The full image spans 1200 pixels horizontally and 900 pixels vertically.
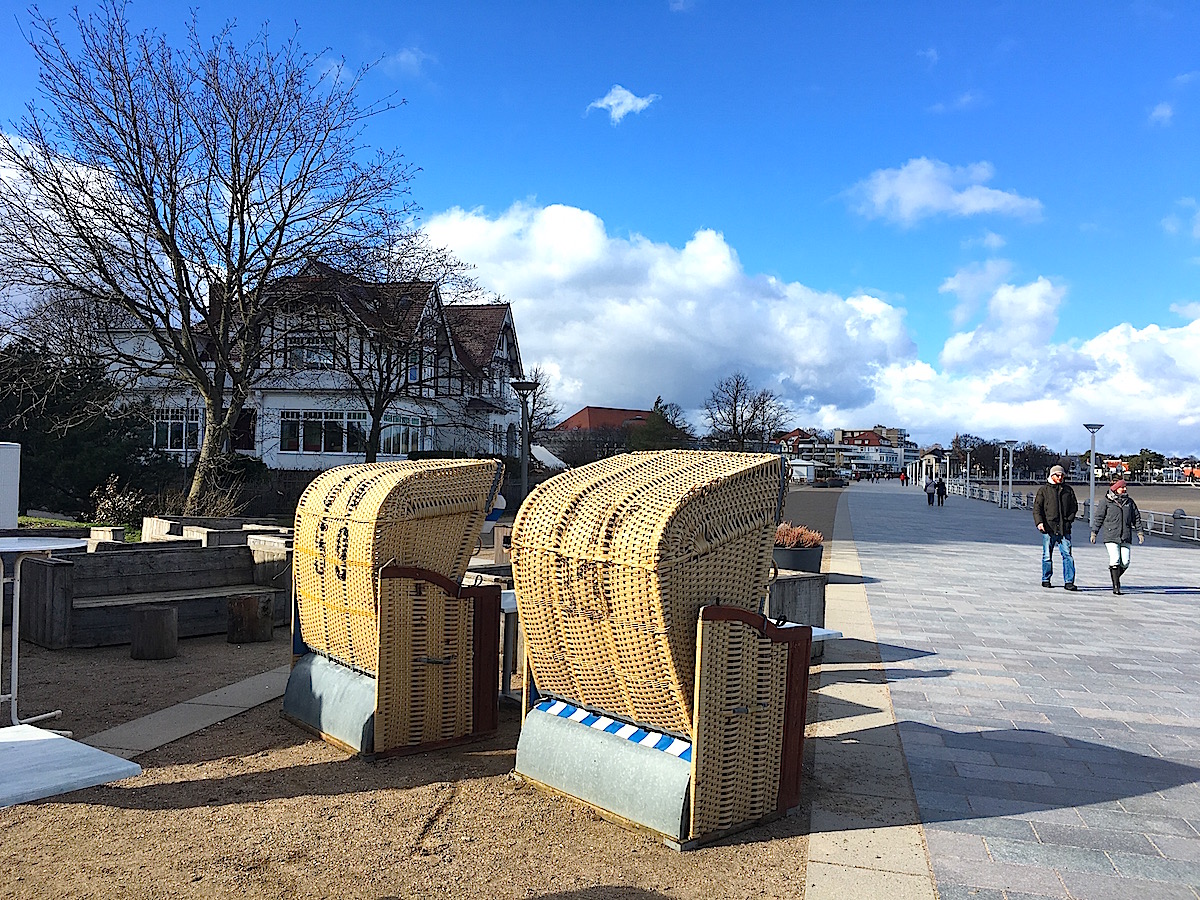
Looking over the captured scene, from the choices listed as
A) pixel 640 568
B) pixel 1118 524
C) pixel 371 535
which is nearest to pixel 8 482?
pixel 371 535

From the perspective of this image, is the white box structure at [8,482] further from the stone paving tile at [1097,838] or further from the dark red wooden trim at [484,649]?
the stone paving tile at [1097,838]

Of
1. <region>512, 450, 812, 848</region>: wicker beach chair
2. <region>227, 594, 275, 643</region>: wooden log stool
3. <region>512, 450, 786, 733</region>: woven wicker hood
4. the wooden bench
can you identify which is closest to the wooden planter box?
the wooden bench

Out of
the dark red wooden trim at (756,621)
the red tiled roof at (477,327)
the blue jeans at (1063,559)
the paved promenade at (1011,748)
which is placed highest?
the red tiled roof at (477,327)

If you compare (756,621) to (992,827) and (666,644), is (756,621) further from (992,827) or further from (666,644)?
(992,827)

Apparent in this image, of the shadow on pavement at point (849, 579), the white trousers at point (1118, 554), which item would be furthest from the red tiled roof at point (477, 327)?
the white trousers at point (1118, 554)

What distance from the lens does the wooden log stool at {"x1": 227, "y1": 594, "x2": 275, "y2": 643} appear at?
8.71 metres

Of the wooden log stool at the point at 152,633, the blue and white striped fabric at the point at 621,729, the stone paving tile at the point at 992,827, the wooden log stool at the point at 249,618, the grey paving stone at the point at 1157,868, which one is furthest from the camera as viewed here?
the wooden log stool at the point at 249,618

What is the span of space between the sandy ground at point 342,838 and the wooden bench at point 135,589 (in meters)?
3.46

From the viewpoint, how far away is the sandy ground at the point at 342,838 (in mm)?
3586

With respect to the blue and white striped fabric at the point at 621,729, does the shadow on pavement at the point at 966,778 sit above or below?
below

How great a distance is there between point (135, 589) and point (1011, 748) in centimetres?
778

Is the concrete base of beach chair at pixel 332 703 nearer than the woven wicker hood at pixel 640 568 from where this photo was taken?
No

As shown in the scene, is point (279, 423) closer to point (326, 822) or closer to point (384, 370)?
point (384, 370)

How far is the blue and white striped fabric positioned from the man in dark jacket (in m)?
10.9
